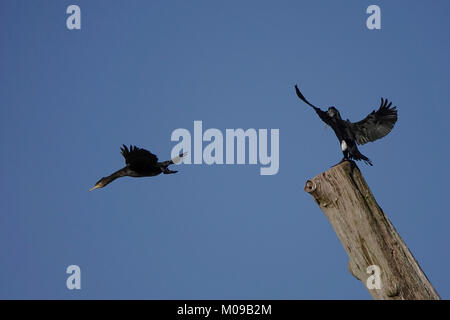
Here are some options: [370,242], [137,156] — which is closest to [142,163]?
[137,156]

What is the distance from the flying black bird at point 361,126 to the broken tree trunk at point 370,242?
106 inches

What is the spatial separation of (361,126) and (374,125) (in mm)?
209

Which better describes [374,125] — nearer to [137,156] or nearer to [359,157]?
[359,157]

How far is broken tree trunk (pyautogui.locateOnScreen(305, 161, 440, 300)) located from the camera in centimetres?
586

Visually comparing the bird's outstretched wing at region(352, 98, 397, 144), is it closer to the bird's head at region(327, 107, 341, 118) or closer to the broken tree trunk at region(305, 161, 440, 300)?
the bird's head at region(327, 107, 341, 118)

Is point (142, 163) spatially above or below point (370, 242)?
above

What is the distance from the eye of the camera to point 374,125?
9.38 metres

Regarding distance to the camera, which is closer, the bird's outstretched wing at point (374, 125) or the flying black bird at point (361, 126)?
the flying black bird at point (361, 126)

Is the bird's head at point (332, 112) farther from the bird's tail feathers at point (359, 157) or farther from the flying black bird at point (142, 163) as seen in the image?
the flying black bird at point (142, 163)

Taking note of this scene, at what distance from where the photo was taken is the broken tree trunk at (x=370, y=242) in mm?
5855

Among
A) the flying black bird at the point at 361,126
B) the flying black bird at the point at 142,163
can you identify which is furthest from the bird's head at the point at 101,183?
the flying black bird at the point at 361,126

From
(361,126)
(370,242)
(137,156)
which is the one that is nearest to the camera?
(370,242)

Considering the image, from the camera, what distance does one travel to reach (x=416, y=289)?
5.85 metres
